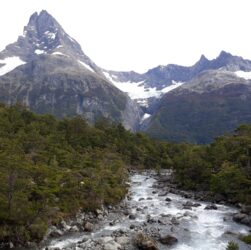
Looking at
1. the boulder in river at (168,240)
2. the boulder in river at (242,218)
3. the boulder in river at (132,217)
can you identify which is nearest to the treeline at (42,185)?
the boulder in river at (132,217)

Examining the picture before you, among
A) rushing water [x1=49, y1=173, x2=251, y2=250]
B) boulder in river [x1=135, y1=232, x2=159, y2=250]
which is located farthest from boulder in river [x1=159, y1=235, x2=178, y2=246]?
boulder in river [x1=135, y1=232, x2=159, y2=250]

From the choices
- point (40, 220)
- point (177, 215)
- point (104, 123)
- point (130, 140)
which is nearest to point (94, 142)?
point (130, 140)

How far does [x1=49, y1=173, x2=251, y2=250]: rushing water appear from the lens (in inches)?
1508

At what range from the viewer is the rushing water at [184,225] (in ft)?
126

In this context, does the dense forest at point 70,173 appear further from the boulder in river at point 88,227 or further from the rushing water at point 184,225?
the rushing water at point 184,225

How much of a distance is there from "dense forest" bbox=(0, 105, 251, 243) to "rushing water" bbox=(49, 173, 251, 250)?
11.1ft

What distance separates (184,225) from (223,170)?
22.1 metres

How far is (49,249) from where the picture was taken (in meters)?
34.2

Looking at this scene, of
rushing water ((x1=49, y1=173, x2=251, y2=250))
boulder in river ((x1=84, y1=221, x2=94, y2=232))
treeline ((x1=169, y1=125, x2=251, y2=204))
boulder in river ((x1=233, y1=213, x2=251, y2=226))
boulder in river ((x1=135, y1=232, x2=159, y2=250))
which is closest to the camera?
boulder in river ((x1=135, y1=232, x2=159, y2=250))

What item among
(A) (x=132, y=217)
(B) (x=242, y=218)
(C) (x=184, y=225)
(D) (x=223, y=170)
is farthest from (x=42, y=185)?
(D) (x=223, y=170)

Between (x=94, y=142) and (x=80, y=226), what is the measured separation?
7061 cm

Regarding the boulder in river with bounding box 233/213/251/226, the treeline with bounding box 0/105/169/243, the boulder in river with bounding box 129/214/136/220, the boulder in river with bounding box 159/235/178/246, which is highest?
the treeline with bounding box 0/105/169/243

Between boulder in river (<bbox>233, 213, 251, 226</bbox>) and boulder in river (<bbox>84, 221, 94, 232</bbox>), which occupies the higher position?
boulder in river (<bbox>84, 221, 94, 232</bbox>)

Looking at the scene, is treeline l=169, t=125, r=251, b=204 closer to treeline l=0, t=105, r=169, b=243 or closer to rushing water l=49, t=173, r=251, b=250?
rushing water l=49, t=173, r=251, b=250
